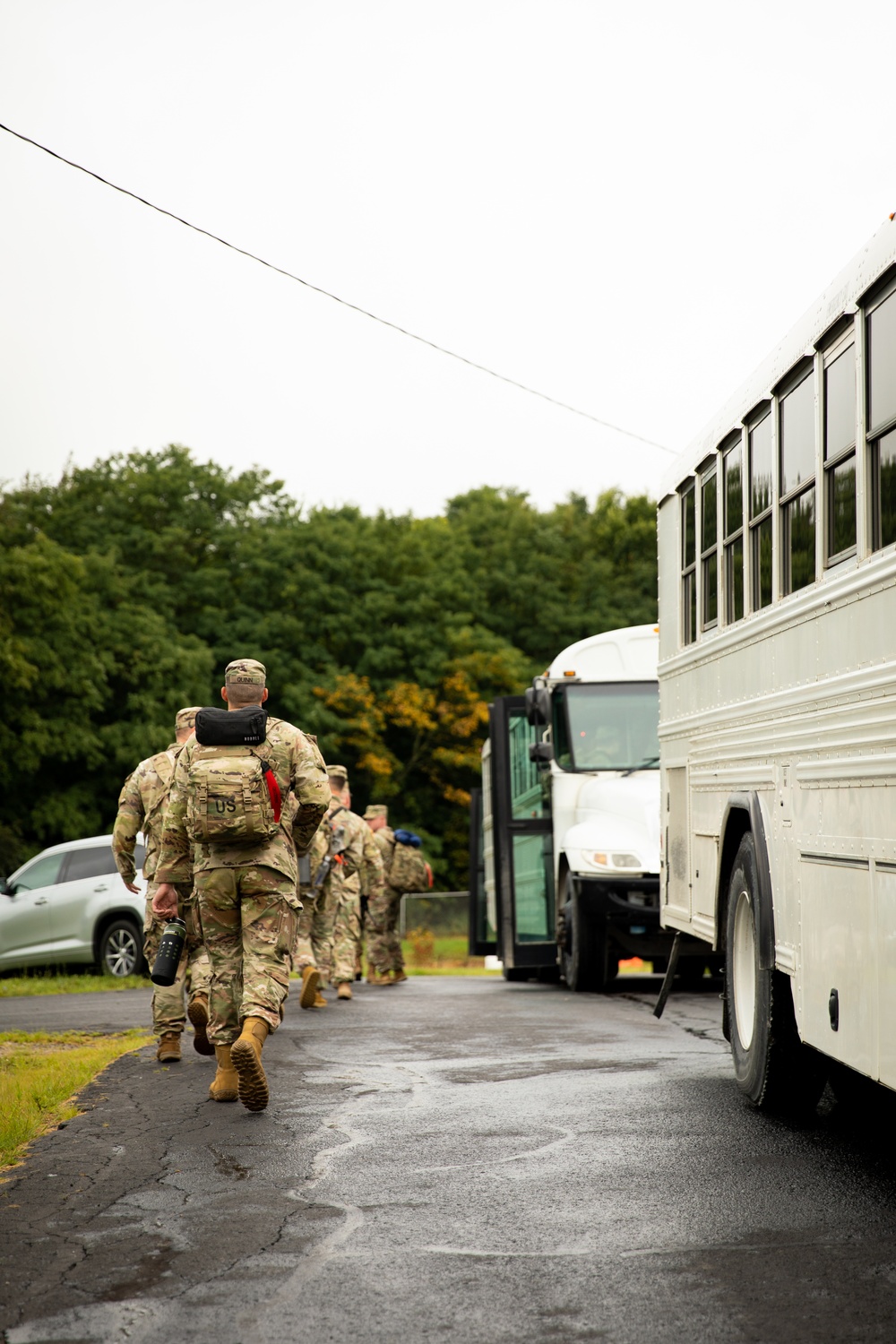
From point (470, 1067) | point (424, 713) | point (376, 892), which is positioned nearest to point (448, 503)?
point (424, 713)

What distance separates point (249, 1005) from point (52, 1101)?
4.26 feet

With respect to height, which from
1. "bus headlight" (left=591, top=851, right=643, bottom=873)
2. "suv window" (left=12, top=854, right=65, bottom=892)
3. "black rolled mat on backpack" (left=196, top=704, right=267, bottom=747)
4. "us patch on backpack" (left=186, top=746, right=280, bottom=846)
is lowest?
"suv window" (left=12, top=854, right=65, bottom=892)

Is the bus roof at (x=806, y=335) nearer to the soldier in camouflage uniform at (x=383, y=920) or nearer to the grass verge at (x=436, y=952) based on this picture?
the soldier in camouflage uniform at (x=383, y=920)

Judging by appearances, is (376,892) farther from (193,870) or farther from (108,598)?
(108,598)

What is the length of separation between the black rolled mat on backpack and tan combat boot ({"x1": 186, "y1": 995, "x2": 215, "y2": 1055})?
1.88m

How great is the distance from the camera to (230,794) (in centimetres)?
795

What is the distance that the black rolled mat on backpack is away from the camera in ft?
26.5

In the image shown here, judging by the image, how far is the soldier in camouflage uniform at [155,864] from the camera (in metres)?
9.77

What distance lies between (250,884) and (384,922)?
10.1 m

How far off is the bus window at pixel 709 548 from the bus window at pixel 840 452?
252cm

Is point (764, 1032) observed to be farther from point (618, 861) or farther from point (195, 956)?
point (618, 861)

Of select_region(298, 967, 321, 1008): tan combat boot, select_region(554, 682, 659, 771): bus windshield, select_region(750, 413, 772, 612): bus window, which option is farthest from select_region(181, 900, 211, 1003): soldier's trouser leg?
select_region(554, 682, 659, 771): bus windshield

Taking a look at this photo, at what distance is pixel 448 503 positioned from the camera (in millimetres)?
66000

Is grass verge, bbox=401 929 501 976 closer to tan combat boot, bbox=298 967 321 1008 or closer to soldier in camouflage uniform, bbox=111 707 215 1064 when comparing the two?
tan combat boot, bbox=298 967 321 1008
